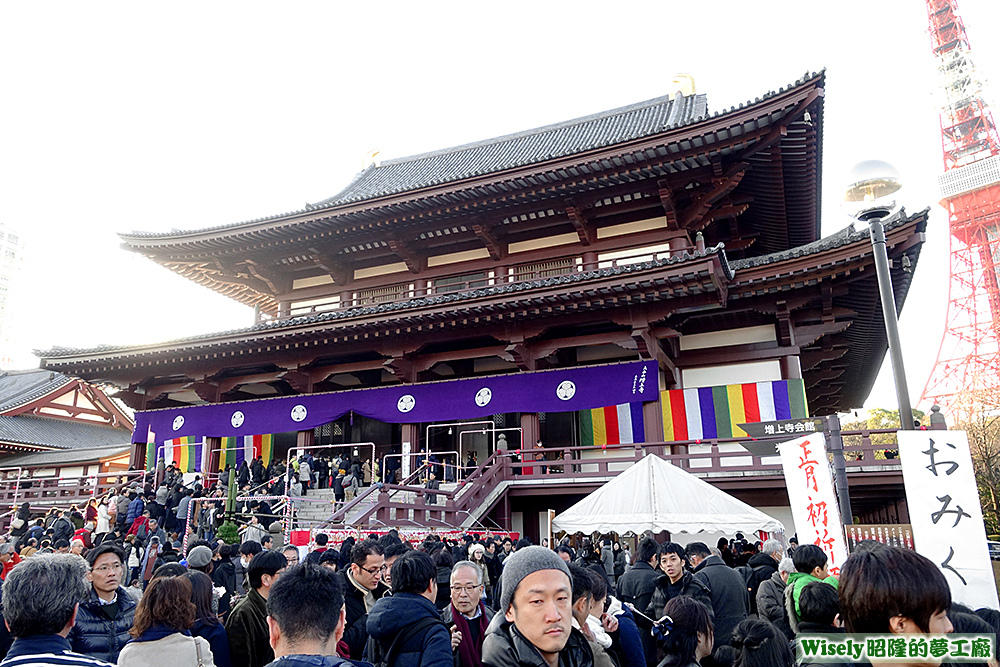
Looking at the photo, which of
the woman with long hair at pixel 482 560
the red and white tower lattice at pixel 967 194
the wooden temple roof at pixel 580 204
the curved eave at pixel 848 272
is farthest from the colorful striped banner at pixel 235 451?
the red and white tower lattice at pixel 967 194

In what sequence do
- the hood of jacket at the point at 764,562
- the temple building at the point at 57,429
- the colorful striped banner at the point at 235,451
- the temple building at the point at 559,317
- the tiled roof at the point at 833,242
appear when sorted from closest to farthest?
the hood of jacket at the point at 764,562, the tiled roof at the point at 833,242, the temple building at the point at 559,317, the colorful striped banner at the point at 235,451, the temple building at the point at 57,429

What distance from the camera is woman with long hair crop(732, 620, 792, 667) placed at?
3.03m

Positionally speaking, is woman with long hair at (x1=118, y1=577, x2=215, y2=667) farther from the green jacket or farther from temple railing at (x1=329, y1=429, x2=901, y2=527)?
temple railing at (x1=329, y1=429, x2=901, y2=527)

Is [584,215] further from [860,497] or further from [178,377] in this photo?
[178,377]

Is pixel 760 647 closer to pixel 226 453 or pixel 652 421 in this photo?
pixel 652 421

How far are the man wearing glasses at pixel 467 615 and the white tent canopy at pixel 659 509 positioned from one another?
4763 millimetres

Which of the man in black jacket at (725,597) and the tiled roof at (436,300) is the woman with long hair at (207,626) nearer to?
the man in black jacket at (725,597)

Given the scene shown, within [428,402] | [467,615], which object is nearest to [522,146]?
[428,402]

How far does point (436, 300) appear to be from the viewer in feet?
53.2

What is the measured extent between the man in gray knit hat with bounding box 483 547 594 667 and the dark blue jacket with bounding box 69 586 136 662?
227 cm

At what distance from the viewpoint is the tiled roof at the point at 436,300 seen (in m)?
14.1

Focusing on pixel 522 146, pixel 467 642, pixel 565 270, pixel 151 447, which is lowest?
pixel 467 642

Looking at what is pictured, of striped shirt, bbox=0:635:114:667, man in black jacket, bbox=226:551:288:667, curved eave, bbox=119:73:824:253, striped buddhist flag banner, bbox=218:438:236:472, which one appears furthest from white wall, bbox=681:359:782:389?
striped shirt, bbox=0:635:114:667

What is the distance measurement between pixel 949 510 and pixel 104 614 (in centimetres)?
595
